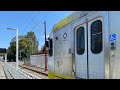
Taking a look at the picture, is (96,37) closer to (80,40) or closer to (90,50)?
(90,50)

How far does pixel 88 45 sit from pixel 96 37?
43cm

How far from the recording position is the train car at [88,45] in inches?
204

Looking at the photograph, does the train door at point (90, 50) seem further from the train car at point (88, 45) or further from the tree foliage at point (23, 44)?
the tree foliage at point (23, 44)

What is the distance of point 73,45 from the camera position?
7.38 metres

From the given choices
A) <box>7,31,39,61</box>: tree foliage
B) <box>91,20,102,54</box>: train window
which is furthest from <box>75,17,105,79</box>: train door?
<box>7,31,39,61</box>: tree foliage

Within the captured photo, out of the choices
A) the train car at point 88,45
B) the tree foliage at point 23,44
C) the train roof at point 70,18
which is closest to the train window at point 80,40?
the train car at point 88,45

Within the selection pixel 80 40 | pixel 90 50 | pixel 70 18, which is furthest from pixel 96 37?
pixel 70 18

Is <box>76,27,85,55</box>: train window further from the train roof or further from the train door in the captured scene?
the train roof

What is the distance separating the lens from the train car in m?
5.19

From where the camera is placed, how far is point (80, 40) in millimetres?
6906
